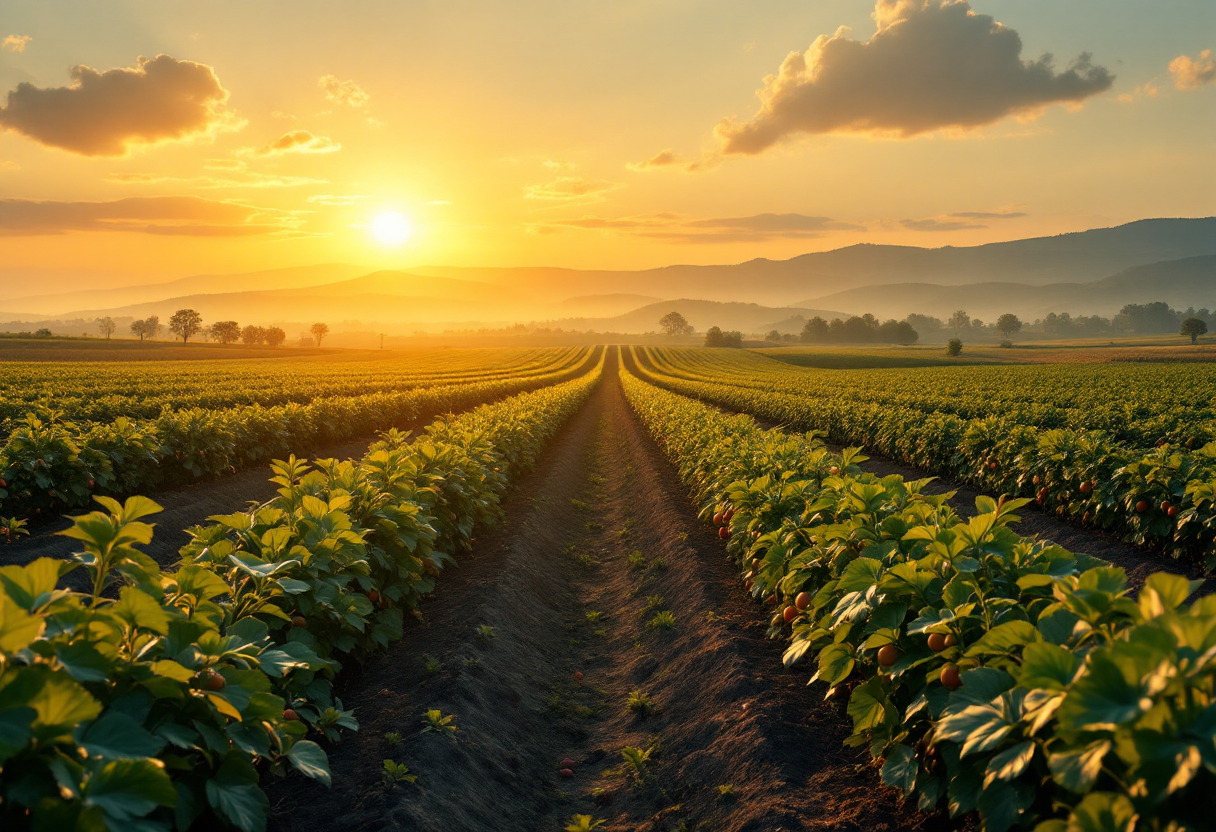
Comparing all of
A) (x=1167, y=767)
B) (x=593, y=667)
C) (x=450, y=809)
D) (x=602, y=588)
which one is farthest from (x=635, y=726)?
(x=1167, y=767)

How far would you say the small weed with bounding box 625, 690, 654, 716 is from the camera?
5.88 metres

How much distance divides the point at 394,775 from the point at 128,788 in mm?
2307

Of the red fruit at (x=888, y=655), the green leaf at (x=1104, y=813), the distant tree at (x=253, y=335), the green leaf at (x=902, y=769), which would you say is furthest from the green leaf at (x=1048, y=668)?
the distant tree at (x=253, y=335)

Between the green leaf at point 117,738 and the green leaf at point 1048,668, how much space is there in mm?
2832

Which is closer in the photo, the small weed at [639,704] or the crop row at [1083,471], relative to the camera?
the small weed at [639,704]

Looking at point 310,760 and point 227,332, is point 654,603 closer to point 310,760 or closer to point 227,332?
point 310,760

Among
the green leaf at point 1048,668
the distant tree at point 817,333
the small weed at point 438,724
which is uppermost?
the distant tree at point 817,333

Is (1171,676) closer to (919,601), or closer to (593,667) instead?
(919,601)

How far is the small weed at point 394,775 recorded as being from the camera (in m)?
3.99

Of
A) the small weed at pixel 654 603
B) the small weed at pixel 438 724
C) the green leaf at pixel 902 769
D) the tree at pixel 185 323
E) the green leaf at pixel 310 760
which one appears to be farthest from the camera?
the tree at pixel 185 323

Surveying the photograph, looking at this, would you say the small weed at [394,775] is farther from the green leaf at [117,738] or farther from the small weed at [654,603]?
the small weed at [654,603]

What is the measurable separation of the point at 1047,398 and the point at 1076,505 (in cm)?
1928

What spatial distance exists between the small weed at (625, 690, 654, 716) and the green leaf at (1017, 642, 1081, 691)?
13.9 feet

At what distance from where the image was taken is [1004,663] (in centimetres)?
264
